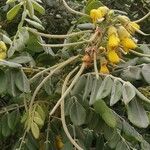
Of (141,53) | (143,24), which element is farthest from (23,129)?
(143,24)

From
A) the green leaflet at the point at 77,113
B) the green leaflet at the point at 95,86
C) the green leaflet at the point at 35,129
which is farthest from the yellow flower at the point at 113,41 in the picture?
the green leaflet at the point at 35,129

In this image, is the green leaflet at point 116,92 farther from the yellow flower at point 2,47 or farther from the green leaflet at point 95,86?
the yellow flower at point 2,47

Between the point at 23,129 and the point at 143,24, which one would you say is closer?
the point at 23,129

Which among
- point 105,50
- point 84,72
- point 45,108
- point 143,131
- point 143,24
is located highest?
point 105,50

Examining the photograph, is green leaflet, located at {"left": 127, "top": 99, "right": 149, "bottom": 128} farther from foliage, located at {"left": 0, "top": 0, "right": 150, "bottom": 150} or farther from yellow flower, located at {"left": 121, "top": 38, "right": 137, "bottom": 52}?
yellow flower, located at {"left": 121, "top": 38, "right": 137, "bottom": 52}

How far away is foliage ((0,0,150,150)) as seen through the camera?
1269 millimetres

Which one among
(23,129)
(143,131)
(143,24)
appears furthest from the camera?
(143,24)

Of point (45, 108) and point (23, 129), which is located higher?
point (45, 108)

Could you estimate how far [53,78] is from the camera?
1497mm

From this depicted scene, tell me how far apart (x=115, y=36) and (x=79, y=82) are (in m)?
0.18

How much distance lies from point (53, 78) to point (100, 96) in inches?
12.1

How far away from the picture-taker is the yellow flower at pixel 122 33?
1276 millimetres

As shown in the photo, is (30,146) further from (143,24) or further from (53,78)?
(143,24)

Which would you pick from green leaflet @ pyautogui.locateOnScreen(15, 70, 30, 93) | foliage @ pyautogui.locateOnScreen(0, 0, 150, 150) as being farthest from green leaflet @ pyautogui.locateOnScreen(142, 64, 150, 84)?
green leaflet @ pyautogui.locateOnScreen(15, 70, 30, 93)
